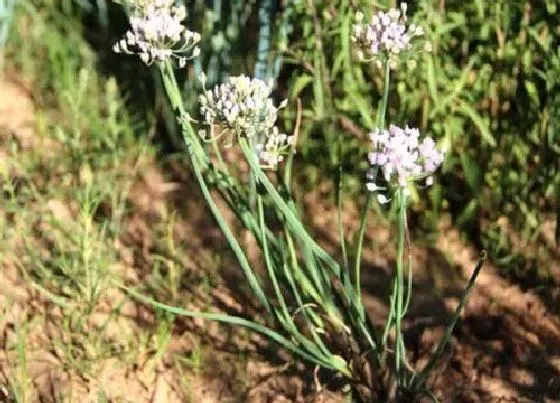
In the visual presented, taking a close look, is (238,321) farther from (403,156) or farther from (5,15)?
(5,15)

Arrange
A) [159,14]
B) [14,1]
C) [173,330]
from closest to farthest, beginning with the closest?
[159,14], [173,330], [14,1]

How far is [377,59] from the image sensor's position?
1646 millimetres

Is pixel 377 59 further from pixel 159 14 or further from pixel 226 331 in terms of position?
pixel 226 331

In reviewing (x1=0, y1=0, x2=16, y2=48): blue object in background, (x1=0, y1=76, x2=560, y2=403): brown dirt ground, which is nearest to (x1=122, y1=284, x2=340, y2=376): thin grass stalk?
(x1=0, y1=76, x2=560, y2=403): brown dirt ground

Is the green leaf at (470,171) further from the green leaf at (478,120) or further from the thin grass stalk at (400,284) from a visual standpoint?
the thin grass stalk at (400,284)

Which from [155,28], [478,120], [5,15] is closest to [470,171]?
[478,120]

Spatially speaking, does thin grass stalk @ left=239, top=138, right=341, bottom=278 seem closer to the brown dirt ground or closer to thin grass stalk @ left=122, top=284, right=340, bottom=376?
thin grass stalk @ left=122, top=284, right=340, bottom=376

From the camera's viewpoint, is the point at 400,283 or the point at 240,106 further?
the point at 400,283

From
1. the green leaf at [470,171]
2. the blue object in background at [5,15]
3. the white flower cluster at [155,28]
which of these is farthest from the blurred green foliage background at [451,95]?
the white flower cluster at [155,28]

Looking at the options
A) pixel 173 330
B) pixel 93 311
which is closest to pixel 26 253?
pixel 93 311

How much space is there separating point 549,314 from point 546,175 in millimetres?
296

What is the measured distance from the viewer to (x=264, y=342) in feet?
7.61

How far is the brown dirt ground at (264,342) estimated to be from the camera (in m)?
2.23

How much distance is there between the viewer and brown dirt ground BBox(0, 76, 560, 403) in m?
2.23
